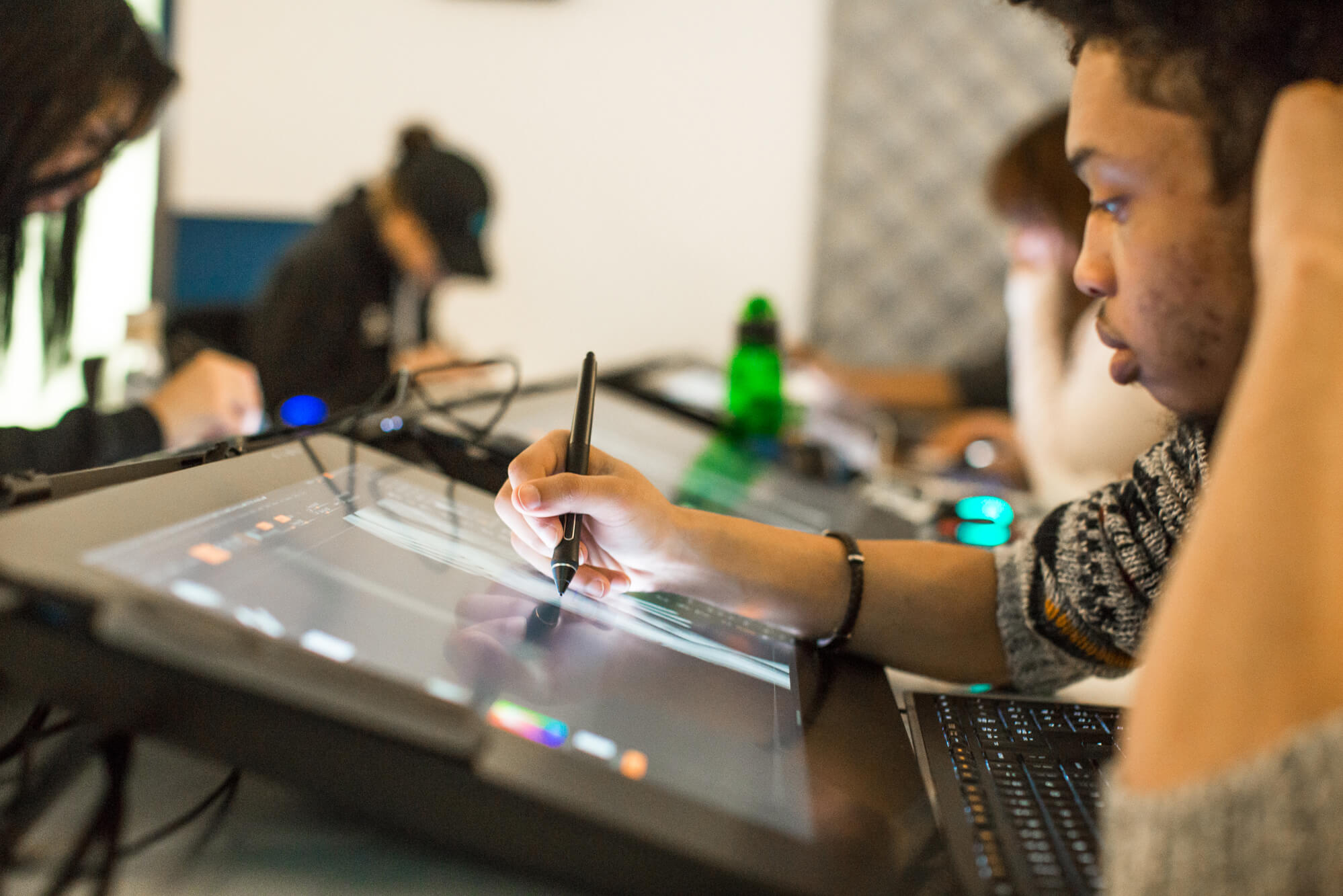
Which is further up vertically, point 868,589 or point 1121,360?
point 1121,360

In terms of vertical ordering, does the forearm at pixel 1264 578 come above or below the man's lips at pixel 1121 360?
below

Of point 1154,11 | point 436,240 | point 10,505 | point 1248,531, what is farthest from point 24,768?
point 436,240

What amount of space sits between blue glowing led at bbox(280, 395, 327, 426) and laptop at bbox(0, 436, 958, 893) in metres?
0.46

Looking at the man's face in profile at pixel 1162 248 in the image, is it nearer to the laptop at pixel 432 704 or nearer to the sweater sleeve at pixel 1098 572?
the sweater sleeve at pixel 1098 572

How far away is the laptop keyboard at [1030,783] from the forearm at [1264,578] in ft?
0.24

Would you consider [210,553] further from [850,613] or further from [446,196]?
[446,196]

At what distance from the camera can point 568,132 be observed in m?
2.63

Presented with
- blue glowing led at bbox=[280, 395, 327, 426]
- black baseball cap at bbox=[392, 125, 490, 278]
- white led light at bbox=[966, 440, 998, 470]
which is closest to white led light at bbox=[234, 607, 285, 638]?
blue glowing led at bbox=[280, 395, 327, 426]

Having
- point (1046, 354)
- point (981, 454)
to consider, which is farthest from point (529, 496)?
point (1046, 354)

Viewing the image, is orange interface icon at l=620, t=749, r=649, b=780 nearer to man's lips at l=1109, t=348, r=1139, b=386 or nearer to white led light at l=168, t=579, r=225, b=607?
white led light at l=168, t=579, r=225, b=607

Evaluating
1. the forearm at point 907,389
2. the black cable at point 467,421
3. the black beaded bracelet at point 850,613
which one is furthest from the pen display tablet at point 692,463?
the forearm at point 907,389

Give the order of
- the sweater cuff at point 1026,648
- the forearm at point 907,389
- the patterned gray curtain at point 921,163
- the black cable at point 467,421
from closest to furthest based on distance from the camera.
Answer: the sweater cuff at point 1026,648 → the black cable at point 467,421 → the forearm at point 907,389 → the patterned gray curtain at point 921,163

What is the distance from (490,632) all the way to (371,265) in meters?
1.60

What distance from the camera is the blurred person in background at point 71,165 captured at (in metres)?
0.78
